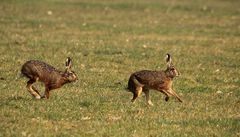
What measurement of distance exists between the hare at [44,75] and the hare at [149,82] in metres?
1.23

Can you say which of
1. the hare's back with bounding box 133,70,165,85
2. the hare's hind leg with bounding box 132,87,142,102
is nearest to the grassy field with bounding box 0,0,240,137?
the hare's hind leg with bounding box 132,87,142,102

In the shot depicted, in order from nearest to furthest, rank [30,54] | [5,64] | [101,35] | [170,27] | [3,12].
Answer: [5,64] < [30,54] < [101,35] < [170,27] < [3,12]

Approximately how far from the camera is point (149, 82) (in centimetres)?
1527

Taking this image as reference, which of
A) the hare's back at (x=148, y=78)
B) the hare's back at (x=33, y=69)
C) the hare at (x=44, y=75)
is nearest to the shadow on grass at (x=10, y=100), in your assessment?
the hare at (x=44, y=75)

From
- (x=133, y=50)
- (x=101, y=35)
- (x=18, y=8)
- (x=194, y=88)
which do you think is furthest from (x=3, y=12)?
(x=194, y=88)

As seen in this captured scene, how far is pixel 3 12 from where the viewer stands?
3378cm

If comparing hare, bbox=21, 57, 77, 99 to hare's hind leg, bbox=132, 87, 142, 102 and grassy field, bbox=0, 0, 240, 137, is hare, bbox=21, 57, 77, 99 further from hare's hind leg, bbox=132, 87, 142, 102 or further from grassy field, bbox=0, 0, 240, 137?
hare's hind leg, bbox=132, 87, 142, 102

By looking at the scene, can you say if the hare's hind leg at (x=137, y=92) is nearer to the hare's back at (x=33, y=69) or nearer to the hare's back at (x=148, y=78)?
the hare's back at (x=148, y=78)

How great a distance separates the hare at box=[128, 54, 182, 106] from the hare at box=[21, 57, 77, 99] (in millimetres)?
1230

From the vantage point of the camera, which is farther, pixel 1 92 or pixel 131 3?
pixel 131 3

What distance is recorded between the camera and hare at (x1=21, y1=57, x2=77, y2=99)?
15.0 m

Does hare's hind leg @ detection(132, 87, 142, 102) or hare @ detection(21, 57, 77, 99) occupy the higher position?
hare @ detection(21, 57, 77, 99)

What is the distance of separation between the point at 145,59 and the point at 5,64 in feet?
14.3

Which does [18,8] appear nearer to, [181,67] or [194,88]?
[181,67]
